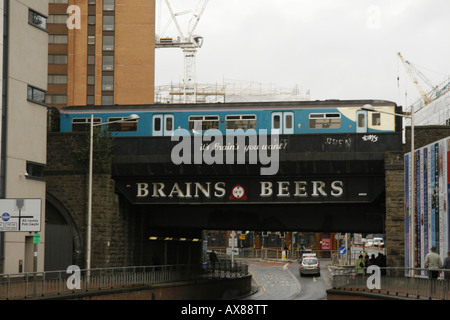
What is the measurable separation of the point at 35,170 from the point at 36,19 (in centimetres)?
758

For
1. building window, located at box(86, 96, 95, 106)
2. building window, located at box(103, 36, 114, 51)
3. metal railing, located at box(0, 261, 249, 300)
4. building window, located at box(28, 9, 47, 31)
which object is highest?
building window, located at box(103, 36, 114, 51)

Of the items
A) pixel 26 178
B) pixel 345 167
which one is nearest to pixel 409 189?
pixel 345 167

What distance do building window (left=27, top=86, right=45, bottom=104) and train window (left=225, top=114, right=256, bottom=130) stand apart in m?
9.48

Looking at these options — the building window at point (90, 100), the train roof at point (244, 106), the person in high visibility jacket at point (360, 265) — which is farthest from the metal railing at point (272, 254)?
the train roof at point (244, 106)

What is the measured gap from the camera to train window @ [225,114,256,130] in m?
42.8

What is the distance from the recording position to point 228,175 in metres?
43.6

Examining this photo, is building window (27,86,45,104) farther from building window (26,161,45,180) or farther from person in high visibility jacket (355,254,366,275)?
person in high visibility jacket (355,254,366,275)

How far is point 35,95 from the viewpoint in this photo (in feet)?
136

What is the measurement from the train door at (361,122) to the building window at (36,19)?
16593mm

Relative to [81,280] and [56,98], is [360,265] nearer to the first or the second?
[81,280]

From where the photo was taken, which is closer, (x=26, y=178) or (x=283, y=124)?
(x=26, y=178)

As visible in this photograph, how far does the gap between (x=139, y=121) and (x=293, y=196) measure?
30.1ft

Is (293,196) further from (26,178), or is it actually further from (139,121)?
(26,178)

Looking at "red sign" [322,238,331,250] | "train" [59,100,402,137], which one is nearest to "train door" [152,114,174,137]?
"train" [59,100,402,137]
